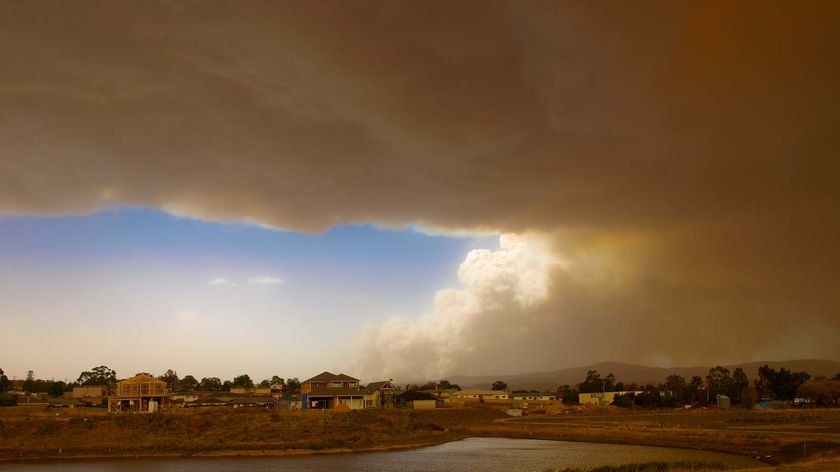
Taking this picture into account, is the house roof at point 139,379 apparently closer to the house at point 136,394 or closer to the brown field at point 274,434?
the house at point 136,394

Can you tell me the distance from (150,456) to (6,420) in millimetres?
26936

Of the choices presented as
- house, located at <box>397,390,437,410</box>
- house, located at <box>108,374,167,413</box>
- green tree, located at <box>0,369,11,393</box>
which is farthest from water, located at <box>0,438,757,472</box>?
green tree, located at <box>0,369,11,393</box>

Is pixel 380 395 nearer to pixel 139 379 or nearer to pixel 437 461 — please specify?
pixel 139 379

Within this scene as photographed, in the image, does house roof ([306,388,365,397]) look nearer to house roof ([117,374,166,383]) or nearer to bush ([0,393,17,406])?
house roof ([117,374,166,383])

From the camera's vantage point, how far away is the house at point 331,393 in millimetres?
118312

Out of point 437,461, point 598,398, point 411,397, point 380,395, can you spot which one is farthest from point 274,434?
point 598,398

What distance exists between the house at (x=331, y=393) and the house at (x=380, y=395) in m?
2.20

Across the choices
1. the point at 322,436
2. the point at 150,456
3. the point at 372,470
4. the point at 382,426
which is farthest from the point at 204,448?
the point at 372,470

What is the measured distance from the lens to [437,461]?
201 feet

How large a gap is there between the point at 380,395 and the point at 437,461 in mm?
79059

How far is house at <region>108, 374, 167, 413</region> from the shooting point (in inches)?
4124

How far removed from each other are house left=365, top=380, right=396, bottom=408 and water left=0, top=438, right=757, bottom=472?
171ft

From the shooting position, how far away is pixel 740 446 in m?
66.4

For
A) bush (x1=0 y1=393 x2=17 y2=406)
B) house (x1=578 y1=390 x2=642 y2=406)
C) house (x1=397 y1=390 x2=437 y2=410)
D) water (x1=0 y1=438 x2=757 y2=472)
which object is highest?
bush (x1=0 y1=393 x2=17 y2=406)
